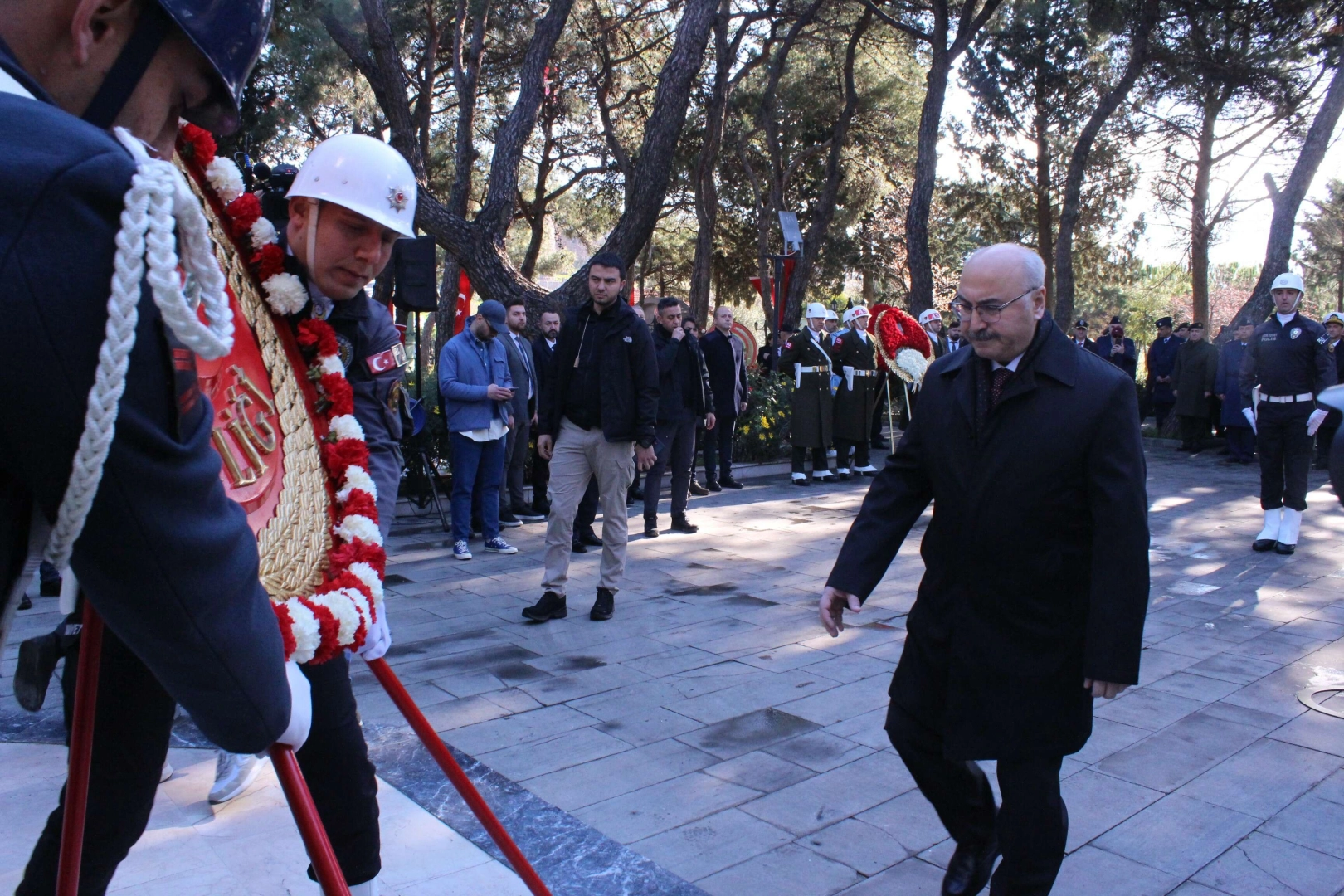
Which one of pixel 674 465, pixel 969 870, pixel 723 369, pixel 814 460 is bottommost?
pixel 969 870

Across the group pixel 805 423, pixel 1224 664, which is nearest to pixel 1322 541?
pixel 1224 664

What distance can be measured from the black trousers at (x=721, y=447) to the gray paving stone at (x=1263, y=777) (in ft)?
25.4

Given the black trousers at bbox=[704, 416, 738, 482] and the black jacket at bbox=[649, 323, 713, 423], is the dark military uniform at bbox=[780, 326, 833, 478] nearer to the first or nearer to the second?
the black trousers at bbox=[704, 416, 738, 482]

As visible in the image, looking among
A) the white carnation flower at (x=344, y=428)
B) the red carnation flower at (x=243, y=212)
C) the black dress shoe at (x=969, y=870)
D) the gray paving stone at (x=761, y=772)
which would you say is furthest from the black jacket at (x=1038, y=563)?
the red carnation flower at (x=243, y=212)

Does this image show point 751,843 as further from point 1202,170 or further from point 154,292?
point 1202,170

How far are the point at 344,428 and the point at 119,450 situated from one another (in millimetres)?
1380

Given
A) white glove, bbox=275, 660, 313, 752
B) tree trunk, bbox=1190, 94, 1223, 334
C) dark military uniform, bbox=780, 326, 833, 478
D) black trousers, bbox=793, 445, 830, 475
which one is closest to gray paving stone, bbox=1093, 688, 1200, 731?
white glove, bbox=275, 660, 313, 752

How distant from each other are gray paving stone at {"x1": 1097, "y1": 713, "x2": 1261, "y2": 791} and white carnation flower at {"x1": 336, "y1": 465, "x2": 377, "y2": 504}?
125 inches

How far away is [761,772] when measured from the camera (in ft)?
12.8

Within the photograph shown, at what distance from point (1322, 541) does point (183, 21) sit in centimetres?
1036

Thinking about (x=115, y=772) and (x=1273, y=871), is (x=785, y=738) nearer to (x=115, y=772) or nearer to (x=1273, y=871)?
(x=1273, y=871)

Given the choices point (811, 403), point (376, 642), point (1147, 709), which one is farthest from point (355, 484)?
point (811, 403)

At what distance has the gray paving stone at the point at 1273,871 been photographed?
121 inches

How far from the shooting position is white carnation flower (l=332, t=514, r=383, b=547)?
2004 mm
